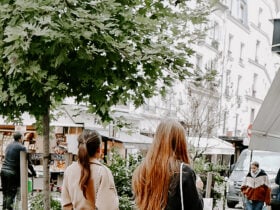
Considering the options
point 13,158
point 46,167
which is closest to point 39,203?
point 46,167

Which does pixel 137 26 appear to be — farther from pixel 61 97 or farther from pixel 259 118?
pixel 259 118

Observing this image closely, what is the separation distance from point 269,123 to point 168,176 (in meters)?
3.96

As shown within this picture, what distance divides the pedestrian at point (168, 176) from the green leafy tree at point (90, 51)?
2.05m

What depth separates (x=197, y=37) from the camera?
7992 millimetres

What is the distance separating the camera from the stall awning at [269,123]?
6.62 meters

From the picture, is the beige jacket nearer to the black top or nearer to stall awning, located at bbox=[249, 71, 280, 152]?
stall awning, located at bbox=[249, 71, 280, 152]

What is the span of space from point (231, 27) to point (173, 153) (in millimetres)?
39566

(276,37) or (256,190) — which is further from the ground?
(276,37)

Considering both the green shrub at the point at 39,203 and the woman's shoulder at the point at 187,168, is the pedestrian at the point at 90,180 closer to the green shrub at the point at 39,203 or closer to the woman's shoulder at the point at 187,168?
the woman's shoulder at the point at 187,168

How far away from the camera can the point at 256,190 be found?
45.9 ft

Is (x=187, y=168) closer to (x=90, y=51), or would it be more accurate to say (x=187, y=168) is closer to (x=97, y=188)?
(x=97, y=188)

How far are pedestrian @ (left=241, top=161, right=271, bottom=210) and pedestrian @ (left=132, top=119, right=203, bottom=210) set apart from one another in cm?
1037

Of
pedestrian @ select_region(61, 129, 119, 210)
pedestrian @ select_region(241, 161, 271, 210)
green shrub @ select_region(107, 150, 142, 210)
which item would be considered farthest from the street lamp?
pedestrian @ select_region(241, 161, 271, 210)

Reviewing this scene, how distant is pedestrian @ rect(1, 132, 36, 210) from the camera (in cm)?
1109
